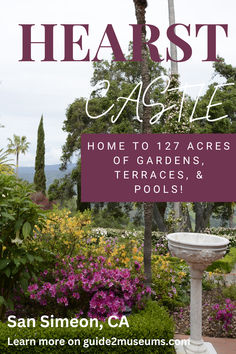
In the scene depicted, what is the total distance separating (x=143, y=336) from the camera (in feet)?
11.9

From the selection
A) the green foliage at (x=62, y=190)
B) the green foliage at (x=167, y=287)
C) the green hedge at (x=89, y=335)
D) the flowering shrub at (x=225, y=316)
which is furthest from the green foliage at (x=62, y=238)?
the green foliage at (x=62, y=190)

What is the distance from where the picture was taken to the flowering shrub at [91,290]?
14.3 feet

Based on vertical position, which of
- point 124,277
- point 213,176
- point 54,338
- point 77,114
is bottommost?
point 54,338

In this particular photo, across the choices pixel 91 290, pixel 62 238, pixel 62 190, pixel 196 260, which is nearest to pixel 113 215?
pixel 62 190

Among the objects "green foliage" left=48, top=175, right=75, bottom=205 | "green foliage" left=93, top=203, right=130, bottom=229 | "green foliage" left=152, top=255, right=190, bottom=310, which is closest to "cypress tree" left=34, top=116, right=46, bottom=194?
"green foliage" left=48, top=175, right=75, bottom=205

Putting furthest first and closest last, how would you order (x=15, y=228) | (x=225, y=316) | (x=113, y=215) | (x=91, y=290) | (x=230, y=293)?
(x=113, y=215), (x=230, y=293), (x=225, y=316), (x=91, y=290), (x=15, y=228)

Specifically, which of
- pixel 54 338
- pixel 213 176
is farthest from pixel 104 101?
pixel 54 338

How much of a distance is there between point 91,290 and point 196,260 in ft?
5.13

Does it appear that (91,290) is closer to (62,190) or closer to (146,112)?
(146,112)

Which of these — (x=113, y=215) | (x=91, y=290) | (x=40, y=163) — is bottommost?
(x=113, y=215)

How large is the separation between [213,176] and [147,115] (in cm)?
262

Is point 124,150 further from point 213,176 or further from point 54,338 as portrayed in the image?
point 54,338

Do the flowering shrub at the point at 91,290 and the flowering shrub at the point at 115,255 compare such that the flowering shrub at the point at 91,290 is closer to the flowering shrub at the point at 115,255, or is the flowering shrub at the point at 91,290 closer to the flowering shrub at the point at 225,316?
the flowering shrub at the point at 115,255

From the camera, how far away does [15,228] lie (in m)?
3.84
